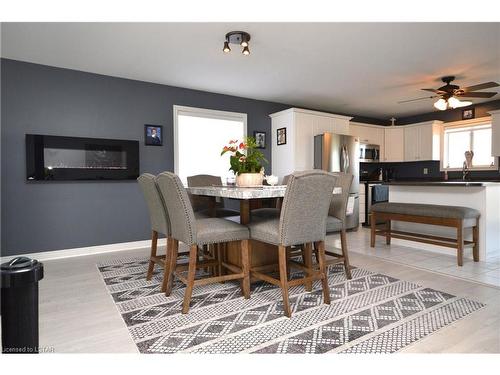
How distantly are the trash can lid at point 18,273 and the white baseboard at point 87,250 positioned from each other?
3.31 meters

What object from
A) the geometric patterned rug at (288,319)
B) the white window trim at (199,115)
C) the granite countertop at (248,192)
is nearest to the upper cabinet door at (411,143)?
the white window trim at (199,115)

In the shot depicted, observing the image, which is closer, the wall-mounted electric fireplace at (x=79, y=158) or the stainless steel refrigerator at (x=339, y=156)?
the wall-mounted electric fireplace at (x=79, y=158)

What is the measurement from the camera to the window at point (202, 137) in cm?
475

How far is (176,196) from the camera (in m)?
2.19

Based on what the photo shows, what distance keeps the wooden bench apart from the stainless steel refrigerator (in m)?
1.28

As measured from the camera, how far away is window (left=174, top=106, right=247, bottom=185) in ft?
15.6

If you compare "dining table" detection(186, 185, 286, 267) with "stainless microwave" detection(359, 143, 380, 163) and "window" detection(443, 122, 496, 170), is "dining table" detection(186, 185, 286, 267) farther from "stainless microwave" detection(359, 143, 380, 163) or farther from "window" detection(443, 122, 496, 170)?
"window" detection(443, 122, 496, 170)

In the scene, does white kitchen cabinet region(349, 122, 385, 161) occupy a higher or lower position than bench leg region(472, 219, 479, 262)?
higher

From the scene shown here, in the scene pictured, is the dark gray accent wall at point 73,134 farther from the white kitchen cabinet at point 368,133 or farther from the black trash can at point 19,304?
the white kitchen cabinet at point 368,133

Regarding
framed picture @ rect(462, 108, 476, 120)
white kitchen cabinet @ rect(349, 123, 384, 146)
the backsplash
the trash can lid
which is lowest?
the trash can lid

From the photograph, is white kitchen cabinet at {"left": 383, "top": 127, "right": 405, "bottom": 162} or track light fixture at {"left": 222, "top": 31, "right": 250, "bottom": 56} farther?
white kitchen cabinet at {"left": 383, "top": 127, "right": 405, "bottom": 162}

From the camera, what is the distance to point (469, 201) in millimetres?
3668

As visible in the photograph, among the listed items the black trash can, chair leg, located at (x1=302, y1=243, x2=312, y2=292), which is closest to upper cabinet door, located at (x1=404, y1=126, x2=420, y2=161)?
chair leg, located at (x1=302, y1=243, x2=312, y2=292)
